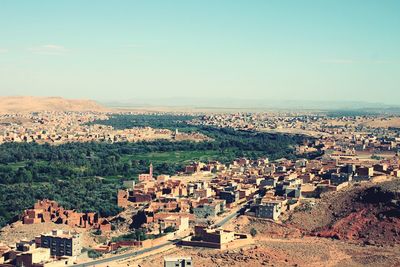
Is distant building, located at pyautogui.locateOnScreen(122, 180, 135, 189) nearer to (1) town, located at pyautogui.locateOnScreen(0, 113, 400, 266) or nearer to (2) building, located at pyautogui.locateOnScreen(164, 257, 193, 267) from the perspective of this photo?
(1) town, located at pyautogui.locateOnScreen(0, 113, 400, 266)

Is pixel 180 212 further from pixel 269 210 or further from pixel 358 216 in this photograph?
pixel 358 216

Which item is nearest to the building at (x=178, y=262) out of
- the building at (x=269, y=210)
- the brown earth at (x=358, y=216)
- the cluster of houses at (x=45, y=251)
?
the cluster of houses at (x=45, y=251)

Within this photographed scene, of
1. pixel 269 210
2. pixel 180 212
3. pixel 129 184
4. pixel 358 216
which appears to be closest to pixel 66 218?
pixel 180 212

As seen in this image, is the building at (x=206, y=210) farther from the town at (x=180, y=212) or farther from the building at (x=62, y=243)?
the building at (x=62, y=243)

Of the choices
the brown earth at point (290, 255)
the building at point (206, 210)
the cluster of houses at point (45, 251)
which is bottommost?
the brown earth at point (290, 255)

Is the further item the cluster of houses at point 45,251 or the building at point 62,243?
the building at point 62,243

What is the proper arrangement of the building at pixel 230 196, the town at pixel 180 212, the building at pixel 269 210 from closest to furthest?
1. the town at pixel 180 212
2. the building at pixel 269 210
3. the building at pixel 230 196

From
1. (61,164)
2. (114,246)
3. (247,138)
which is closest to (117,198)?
(114,246)

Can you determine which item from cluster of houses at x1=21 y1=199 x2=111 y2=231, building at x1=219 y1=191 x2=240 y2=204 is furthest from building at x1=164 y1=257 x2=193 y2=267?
building at x1=219 y1=191 x2=240 y2=204

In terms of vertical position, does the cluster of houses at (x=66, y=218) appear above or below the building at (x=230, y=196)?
below

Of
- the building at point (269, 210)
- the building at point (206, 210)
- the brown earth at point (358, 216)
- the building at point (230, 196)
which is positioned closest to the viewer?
the brown earth at point (358, 216)
